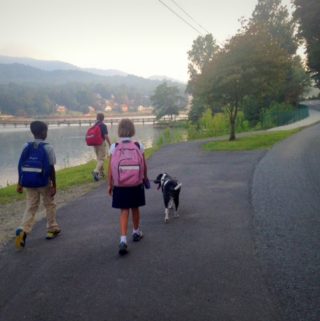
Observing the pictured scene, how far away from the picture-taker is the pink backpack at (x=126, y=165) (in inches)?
212

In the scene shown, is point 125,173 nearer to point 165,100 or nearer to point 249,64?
point 249,64

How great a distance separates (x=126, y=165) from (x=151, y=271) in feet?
5.35

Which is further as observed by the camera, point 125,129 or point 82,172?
point 82,172

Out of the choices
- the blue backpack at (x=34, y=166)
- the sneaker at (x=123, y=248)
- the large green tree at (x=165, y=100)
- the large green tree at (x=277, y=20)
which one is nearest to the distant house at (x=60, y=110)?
the large green tree at (x=165, y=100)

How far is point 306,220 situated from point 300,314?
313cm

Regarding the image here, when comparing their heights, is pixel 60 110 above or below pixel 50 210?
below

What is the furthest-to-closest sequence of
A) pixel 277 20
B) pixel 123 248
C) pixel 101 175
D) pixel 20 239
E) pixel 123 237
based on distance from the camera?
pixel 277 20 → pixel 101 175 → pixel 20 239 → pixel 123 237 → pixel 123 248

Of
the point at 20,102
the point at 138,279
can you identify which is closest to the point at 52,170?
the point at 138,279

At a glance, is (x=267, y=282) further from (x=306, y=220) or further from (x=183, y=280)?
(x=306, y=220)

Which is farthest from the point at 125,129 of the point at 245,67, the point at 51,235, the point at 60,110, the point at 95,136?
the point at 60,110

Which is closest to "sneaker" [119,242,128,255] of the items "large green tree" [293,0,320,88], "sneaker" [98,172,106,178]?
"sneaker" [98,172,106,178]

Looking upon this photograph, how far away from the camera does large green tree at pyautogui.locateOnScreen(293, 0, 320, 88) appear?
858 inches

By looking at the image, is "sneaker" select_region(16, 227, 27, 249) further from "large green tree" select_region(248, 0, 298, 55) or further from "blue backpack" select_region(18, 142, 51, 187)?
"large green tree" select_region(248, 0, 298, 55)

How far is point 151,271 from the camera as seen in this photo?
4590 millimetres
